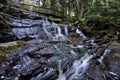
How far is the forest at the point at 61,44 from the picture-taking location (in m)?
8.02

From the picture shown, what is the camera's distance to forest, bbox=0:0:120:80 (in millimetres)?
8023

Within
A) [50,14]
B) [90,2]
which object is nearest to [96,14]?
[90,2]

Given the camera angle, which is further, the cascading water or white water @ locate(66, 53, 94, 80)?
white water @ locate(66, 53, 94, 80)

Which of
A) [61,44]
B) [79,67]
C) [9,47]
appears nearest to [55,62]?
[79,67]

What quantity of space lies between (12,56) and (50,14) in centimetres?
1076

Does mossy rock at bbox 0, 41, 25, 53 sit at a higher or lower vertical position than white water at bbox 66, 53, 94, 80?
higher

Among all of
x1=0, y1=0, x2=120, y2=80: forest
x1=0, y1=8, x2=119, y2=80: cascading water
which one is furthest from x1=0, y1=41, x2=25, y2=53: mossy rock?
x1=0, y1=8, x2=119, y2=80: cascading water

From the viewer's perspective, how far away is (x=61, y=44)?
11.7 metres

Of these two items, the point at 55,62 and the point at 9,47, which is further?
the point at 9,47

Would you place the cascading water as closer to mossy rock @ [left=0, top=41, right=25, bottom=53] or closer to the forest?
the forest

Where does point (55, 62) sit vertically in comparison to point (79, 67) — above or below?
→ above

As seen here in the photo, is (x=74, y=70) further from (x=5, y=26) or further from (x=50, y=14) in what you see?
(x=50, y=14)

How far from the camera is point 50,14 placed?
63.7ft

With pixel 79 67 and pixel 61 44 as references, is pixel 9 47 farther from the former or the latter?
pixel 79 67
